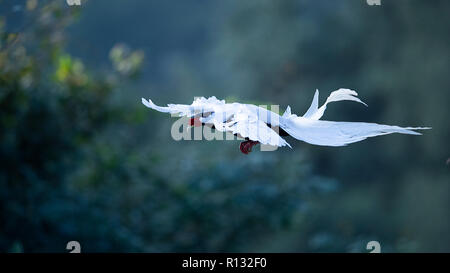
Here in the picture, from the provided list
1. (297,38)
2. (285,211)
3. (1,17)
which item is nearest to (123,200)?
(285,211)

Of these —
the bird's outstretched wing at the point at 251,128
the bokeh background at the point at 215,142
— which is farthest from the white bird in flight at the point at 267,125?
the bokeh background at the point at 215,142

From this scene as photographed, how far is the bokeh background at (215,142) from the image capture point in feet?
16.6

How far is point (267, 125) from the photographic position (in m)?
2.49

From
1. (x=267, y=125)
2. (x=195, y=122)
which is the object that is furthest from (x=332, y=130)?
(x=195, y=122)

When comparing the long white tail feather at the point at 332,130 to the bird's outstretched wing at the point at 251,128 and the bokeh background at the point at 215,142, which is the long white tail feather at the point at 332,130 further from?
the bokeh background at the point at 215,142

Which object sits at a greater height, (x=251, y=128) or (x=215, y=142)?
(x=215, y=142)

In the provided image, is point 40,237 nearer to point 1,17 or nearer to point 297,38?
point 1,17

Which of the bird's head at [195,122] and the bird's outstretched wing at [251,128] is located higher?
the bird's head at [195,122]

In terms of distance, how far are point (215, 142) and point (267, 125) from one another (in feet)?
16.2

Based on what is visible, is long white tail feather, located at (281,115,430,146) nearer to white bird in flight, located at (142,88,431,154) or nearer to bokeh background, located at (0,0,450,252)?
white bird in flight, located at (142,88,431,154)

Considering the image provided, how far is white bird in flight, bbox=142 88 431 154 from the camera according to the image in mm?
2311

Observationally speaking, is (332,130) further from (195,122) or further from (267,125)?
(195,122)

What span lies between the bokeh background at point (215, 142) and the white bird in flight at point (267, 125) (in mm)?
360
